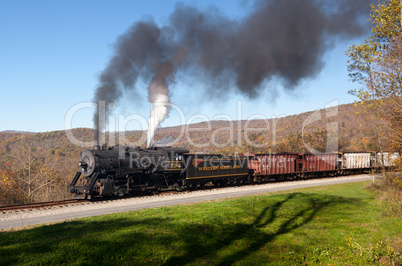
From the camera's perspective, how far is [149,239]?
28.7ft

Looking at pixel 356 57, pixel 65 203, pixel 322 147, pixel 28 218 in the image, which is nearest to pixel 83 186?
pixel 65 203

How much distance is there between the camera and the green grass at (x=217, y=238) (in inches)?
295

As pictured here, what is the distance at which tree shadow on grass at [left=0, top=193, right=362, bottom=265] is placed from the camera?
24.6ft

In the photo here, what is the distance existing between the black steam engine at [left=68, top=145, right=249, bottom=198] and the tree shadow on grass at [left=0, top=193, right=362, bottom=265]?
5933mm

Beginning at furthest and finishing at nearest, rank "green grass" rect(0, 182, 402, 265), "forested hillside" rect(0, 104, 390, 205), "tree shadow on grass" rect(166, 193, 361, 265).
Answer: "forested hillside" rect(0, 104, 390, 205) < "tree shadow on grass" rect(166, 193, 361, 265) < "green grass" rect(0, 182, 402, 265)

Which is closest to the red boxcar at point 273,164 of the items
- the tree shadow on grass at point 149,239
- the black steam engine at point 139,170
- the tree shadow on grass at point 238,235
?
the black steam engine at point 139,170

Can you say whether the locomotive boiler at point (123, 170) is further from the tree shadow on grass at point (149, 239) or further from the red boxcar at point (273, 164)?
the red boxcar at point (273, 164)

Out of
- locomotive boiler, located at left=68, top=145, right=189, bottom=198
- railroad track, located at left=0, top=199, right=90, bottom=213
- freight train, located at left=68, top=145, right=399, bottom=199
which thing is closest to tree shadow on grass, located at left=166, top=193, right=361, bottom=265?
locomotive boiler, located at left=68, top=145, right=189, bottom=198

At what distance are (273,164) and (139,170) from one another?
1513 centimetres

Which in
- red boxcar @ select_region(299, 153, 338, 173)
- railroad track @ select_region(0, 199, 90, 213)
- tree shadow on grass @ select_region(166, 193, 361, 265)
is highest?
red boxcar @ select_region(299, 153, 338, 173)

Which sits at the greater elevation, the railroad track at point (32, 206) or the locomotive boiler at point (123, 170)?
the locomotive boiler at point (123, 170)

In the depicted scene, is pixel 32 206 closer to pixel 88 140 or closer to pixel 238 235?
pixel 238 235

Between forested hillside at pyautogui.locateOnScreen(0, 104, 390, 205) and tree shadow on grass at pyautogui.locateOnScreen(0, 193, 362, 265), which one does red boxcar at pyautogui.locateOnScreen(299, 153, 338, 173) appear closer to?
forested hillside at pyautogui.locateOnScreen(0, 104, 390, 205)

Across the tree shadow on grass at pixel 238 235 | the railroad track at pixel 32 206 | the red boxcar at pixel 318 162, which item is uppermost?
the red boxcar at pixel 318 162
